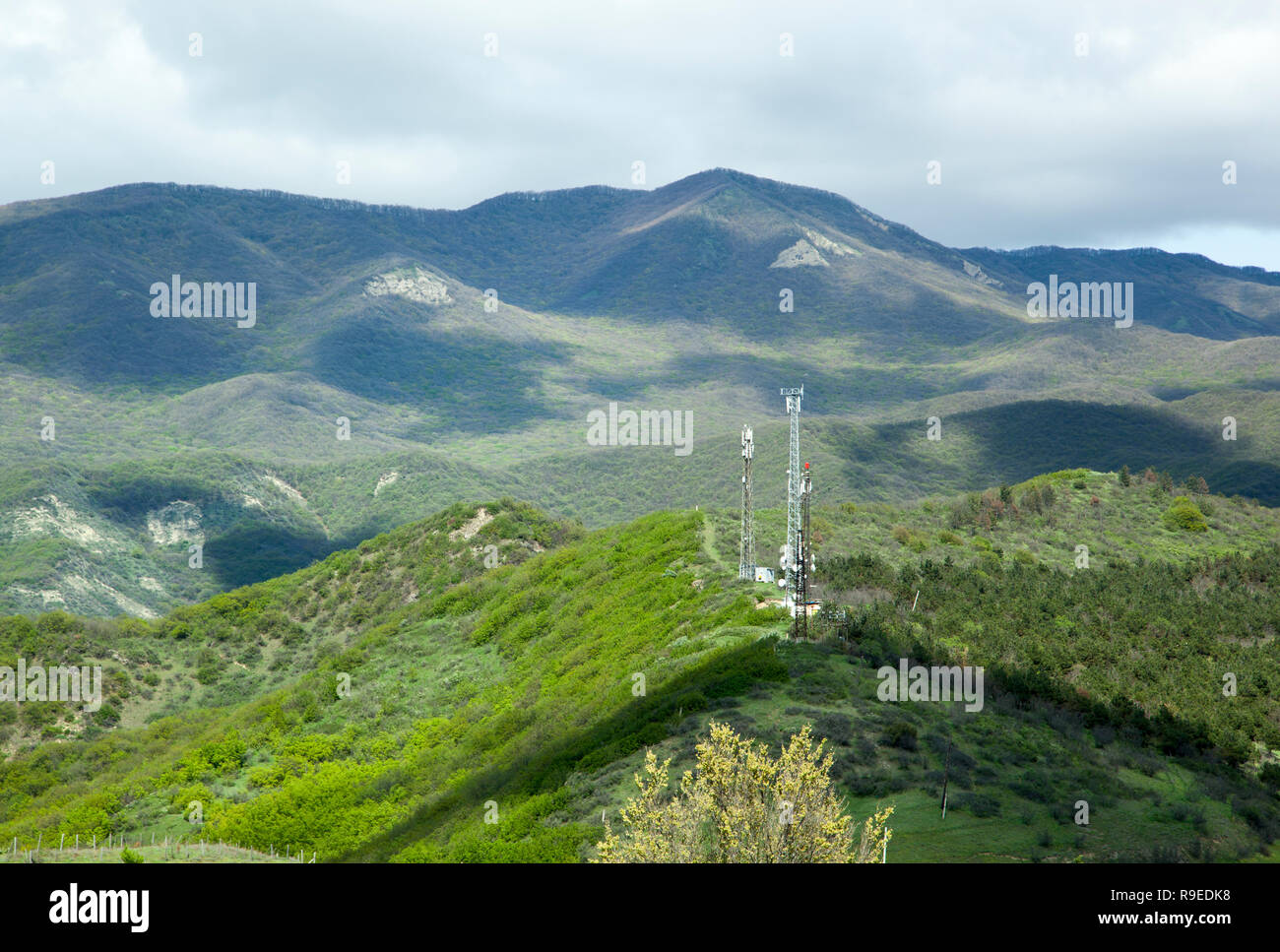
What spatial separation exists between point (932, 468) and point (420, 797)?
154m

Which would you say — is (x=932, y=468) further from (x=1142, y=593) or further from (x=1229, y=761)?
(x=1229, y=761)

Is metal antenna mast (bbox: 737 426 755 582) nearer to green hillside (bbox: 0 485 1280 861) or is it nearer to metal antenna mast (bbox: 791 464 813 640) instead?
green hillside (bbox: 0 485 1280 861)

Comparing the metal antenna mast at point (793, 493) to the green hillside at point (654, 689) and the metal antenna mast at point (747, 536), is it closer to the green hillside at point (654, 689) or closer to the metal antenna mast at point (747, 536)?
the green hillside at point (654, 689)

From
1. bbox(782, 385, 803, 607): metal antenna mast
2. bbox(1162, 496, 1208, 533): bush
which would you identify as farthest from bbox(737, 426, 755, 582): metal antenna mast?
bbox(1162, 496, 1208, 533): bush

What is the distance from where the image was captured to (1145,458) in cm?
16875

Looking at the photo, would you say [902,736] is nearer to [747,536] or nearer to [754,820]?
[754,820]

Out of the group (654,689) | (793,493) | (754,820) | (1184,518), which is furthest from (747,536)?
(1184,518)

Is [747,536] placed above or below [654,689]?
above

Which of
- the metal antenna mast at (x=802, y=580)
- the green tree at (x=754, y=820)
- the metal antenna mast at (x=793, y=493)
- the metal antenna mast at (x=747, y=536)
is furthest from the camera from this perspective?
the metal antenna mast at (x=747, y=536)

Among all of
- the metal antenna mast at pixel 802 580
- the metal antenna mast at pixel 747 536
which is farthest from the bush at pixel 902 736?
the metal antenna mast at pixel 747 536

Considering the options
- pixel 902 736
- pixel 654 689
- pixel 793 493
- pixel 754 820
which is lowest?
pixel 654 689

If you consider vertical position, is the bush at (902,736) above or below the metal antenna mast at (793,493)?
below

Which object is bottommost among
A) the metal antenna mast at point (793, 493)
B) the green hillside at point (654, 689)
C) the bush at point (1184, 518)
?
the green hillside at point (654, 689)

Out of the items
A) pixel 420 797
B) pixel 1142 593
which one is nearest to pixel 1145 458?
pixel 1142 593
